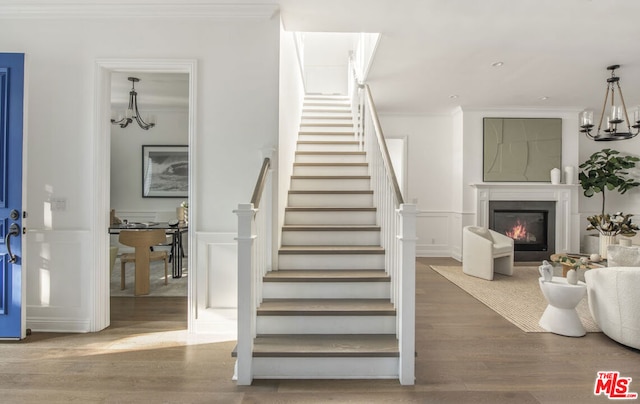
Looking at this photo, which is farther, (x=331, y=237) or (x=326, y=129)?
(x=326, y=129)

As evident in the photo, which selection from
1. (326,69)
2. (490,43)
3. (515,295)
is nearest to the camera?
(490,43)

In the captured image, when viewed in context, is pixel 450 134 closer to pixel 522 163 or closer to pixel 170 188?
pixel 522 163

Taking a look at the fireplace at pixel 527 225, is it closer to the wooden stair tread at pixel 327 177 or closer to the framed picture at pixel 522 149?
the framed picture at pixel 522 149

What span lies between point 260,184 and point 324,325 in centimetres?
115

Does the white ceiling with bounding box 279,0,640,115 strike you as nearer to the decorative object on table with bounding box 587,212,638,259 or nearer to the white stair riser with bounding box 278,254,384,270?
the decorative object on table with bounding box 587,212,638,259

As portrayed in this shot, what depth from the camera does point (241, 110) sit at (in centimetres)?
333

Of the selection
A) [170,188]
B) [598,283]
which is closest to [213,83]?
[598,283]

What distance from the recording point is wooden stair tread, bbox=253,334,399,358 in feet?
8.10

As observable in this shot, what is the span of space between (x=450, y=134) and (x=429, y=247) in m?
2.22

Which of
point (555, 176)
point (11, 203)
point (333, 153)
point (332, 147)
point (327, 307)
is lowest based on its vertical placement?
point (327, 307)

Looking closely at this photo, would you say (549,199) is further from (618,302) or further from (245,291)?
(245,291)

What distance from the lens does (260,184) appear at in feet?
9.15

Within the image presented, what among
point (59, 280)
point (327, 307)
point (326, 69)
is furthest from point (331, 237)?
point (326, 69)

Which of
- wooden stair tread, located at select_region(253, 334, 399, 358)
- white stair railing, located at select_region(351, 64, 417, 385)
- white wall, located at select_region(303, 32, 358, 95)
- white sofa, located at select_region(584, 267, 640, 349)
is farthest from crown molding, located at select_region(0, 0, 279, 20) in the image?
white wall, located at select_region(303, 32, 358, 95)
